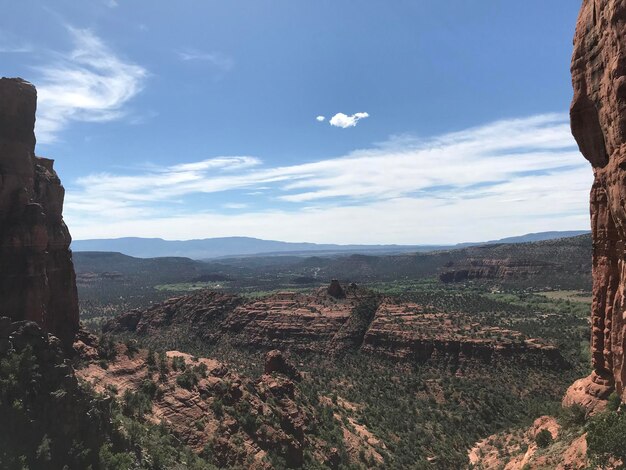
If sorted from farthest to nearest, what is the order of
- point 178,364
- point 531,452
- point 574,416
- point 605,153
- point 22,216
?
point 178,364
point 22,216
point 531,452
point 574,416
point 605,153

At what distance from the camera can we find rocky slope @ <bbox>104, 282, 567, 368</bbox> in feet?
244

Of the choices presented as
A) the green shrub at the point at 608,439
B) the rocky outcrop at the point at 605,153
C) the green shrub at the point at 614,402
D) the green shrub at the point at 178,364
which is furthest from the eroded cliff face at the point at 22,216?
the green shrub at the point at 614,402

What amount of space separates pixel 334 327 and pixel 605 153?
77.5 m

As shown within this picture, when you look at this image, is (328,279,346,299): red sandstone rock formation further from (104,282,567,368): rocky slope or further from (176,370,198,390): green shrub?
(176,370,198,390): green shrub

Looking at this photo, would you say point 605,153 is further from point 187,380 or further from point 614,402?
point 187,380

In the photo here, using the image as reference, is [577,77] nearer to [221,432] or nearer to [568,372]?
[221,432]

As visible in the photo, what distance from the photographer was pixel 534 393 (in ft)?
196

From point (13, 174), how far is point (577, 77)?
37.6 m

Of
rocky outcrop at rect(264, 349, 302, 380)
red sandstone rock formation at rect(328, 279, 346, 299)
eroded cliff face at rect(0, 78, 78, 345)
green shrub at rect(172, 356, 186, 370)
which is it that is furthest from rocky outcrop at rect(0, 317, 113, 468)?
red sandstone rock formation at rect(328, 279, 346, 299)

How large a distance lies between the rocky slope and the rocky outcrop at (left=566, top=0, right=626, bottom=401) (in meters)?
49.9

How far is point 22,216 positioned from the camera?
32719 mm

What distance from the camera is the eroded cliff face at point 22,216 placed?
31547 mm

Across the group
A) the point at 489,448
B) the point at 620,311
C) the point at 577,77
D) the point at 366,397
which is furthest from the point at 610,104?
the point at 366,397

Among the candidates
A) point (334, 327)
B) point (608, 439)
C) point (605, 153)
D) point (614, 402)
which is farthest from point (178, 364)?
point (334, 327)
